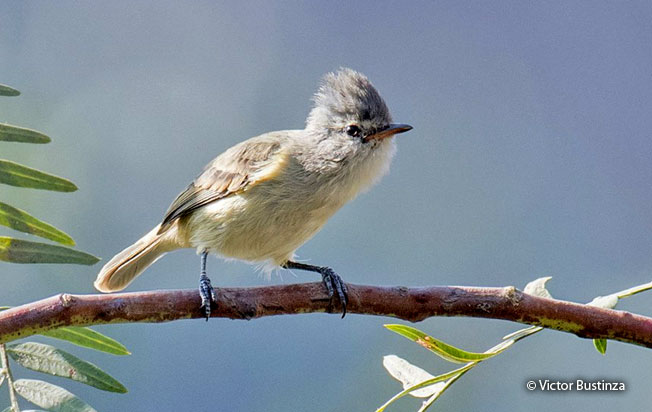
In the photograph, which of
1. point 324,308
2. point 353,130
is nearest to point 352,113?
point 353,130

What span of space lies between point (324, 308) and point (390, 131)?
1108mm

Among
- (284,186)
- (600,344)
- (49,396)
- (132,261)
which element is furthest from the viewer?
(132,261)

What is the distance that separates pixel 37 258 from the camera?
1.26m

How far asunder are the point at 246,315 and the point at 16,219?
0.51m

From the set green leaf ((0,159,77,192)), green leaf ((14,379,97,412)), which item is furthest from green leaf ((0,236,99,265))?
green leaf ((14,379,97,412))

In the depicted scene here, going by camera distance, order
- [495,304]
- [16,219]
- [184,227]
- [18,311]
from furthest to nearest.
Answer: [184,227] < [495,304] < [16,219] < [18,311]

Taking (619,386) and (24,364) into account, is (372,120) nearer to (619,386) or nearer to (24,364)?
(619,386)

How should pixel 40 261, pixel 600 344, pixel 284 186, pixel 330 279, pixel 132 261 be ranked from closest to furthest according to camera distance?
pixel 40 261 → pixel 600 344 → pixel 330 279 → pixel 284 186 → pixel 132 261

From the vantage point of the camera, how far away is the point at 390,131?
2.56 m

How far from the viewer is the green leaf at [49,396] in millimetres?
1109

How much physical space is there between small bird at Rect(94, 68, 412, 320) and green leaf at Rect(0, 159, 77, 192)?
1.03 meters

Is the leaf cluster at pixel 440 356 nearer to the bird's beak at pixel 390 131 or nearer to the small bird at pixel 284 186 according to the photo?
the small bird at pixel 284 186

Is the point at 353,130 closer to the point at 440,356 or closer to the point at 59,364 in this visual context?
the point at 440,356

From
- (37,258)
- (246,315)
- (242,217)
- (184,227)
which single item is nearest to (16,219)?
(37,258)
